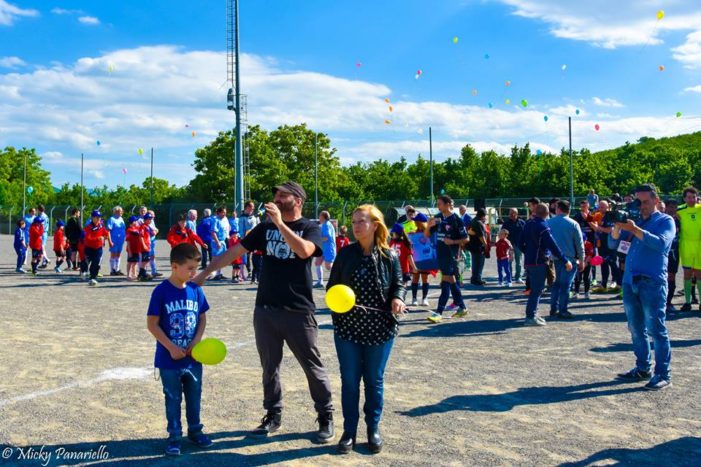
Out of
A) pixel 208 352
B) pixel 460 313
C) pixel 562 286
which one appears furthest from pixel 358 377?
pixel 562 286

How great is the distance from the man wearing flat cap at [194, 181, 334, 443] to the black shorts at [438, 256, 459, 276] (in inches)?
231

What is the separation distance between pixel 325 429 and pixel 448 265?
6.05m

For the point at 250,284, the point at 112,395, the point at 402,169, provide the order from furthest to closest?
the point at 402,169 → the point at 250,284 → the point at 112,395

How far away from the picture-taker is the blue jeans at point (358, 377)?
473cm

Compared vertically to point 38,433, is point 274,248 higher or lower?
higher

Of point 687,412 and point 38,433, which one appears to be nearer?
point 38,433

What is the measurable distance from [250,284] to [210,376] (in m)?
9.77

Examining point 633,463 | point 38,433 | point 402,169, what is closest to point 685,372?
point 633,463

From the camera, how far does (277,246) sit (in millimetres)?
4938

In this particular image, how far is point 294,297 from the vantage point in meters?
4.90

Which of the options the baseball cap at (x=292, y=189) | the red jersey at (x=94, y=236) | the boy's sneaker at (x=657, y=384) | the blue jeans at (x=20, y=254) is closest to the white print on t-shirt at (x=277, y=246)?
the baseball cap at (x=292, y=189)

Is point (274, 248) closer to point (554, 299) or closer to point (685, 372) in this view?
point (685, 372)

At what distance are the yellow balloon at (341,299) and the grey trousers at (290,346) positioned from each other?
482mm

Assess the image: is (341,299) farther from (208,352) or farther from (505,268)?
(505,268)
